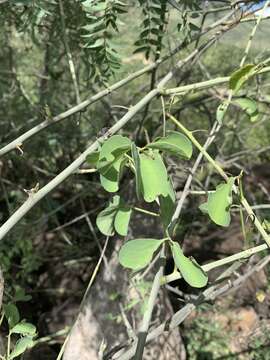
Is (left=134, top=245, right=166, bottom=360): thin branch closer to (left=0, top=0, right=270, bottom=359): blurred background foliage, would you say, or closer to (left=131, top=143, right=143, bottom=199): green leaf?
(left=131, top=143, right=143, bottom=199): green leaf

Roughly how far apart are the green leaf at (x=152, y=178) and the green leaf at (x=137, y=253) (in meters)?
0.10

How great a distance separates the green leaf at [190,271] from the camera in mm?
796

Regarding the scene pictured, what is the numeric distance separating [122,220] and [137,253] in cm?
8

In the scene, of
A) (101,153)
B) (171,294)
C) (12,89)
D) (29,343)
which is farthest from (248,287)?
(101,153)

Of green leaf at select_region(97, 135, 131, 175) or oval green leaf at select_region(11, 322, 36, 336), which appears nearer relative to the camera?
green leaf at select_region(97, 135, 131, 175)

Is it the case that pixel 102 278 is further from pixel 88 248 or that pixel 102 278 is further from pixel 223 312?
pixel 223 312

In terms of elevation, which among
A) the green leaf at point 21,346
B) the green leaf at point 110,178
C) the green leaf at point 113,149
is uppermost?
the green leaf at point 113,149

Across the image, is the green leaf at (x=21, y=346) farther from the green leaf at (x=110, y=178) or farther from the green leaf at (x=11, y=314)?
the green leaf at (x=110, y=178)

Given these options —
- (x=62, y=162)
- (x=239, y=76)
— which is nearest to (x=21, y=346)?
(x=239, y=76)

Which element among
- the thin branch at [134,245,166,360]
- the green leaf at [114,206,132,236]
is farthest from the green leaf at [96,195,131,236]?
the thin branch at [134,245,166,360]

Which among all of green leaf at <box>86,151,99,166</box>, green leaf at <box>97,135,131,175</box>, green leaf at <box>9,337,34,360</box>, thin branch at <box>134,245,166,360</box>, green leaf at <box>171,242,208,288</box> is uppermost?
green leaf at <box>97,135,131,175</box>

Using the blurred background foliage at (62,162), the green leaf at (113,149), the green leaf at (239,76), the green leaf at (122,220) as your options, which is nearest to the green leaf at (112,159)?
the green leaf at (113,149)

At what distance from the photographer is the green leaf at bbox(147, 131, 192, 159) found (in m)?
0.77

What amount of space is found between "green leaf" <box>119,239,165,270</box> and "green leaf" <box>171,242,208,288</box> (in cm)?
4
